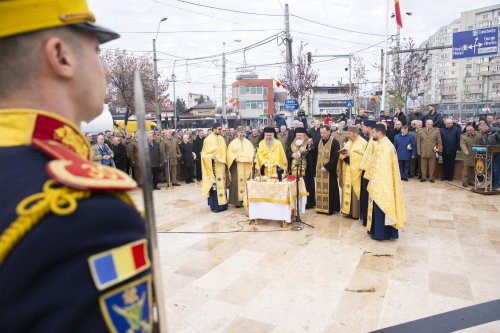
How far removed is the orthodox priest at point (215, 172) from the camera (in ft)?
27.9

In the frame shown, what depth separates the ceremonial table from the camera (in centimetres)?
692

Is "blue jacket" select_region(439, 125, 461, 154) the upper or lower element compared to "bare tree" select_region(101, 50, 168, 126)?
lower

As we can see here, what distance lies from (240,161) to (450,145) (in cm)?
716

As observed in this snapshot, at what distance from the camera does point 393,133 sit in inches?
500

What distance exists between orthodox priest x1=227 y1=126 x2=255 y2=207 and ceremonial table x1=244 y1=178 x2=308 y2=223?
4.71ft

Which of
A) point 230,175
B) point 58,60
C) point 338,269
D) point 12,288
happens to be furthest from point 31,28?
point 230,175

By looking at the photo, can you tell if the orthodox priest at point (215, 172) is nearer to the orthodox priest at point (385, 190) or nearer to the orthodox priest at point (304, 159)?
the orthodox priest at point (304, 159)

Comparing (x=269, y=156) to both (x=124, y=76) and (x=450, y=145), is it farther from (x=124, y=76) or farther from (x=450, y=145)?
(x=124, y=76)

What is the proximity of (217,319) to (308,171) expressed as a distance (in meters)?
5.56

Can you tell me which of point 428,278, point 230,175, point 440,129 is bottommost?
point 428,278

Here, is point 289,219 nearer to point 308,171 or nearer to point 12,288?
point 308,171

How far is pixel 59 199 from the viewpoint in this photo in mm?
732

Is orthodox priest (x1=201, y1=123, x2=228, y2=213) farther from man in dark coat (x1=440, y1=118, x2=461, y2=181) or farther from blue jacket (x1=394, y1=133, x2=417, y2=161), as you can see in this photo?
man in dark coat (x1=440, y1=118, x2=461, y2=181)

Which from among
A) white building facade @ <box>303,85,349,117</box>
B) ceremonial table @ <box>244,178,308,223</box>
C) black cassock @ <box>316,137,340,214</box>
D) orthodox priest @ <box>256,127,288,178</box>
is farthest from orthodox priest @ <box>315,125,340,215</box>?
white building facade @ <box>303,85,349,117</box>
